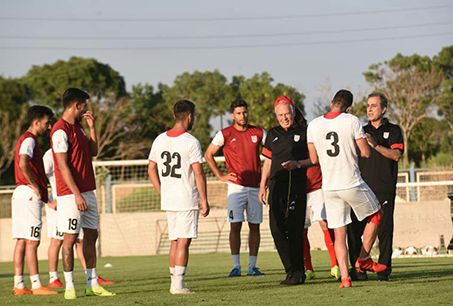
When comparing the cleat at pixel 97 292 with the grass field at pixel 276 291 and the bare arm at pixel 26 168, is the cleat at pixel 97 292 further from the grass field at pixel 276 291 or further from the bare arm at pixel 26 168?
the bare arm at pixel 26 168

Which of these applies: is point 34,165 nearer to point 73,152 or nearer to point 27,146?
point 27,146

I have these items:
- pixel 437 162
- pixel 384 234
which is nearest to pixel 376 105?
pixel 384 234

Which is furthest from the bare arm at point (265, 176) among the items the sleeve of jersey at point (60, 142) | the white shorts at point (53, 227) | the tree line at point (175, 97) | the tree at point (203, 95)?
the tree at point (203, 95)

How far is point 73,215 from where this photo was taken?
439 inches

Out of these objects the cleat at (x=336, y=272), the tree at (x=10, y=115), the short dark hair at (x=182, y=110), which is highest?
the tree at (x=10, y=115)

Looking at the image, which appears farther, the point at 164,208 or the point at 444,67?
the point at 444,67

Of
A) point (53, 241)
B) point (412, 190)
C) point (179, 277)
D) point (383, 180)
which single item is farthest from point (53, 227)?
point (412, 190)

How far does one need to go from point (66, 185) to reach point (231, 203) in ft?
12.8

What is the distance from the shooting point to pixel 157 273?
16156mm

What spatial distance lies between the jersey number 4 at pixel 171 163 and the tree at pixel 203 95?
162 ft

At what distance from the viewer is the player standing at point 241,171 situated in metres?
14.4

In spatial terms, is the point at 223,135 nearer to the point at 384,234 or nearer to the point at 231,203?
the point at 231,203

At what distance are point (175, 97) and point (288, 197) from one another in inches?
2278

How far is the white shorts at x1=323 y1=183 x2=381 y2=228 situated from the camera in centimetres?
1110
